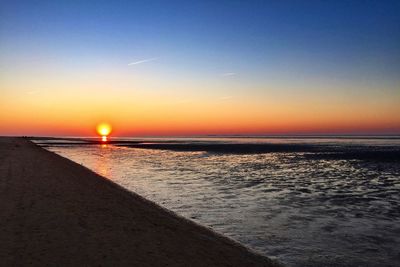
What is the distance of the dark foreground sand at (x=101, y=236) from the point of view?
26.5 feet

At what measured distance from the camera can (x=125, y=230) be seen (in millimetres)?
10625

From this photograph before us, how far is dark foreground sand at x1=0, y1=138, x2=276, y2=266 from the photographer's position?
8078 mm

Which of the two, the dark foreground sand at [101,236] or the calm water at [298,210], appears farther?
the calm water at [298,210]

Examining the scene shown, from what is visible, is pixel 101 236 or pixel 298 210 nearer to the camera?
pixel 101 236

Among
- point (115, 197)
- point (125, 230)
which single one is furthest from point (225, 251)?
point (115, 197)

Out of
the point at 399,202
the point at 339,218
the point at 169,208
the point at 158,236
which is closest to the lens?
the point at 158,236

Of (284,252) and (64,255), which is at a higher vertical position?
(64,255)

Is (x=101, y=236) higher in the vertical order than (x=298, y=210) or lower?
higher

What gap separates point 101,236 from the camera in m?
9.79

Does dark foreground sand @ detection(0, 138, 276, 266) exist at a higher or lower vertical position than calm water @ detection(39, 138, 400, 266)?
higher

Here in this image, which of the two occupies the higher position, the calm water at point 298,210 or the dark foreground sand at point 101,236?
the dark foreground sand at point 101,236

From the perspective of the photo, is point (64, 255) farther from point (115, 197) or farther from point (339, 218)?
point (339, 218)

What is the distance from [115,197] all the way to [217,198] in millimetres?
4946

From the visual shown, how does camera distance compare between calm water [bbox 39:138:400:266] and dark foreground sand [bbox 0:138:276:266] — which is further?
calm water [bbox 39:138:400:266]
